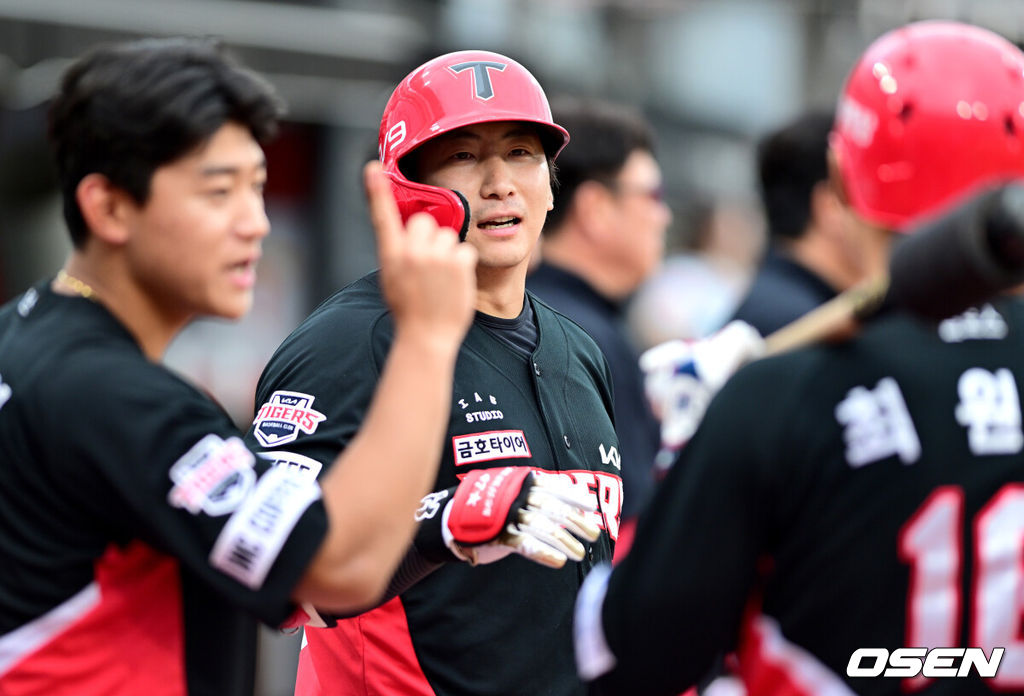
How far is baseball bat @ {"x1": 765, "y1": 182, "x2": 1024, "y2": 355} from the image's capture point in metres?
2.16

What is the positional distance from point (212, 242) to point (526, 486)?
0.89 m

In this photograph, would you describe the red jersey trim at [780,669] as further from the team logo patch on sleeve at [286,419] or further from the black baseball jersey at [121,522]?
the team logo patch on sleeve at [286,419]

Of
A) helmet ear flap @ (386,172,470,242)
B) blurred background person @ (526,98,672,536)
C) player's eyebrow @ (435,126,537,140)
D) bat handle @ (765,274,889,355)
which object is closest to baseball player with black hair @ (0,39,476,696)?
bat handle @ (765,274,889,355)

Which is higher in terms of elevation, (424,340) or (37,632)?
(424,340)

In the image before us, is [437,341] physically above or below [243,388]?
above

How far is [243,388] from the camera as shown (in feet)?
36.3

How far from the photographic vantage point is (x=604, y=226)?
6547 mm

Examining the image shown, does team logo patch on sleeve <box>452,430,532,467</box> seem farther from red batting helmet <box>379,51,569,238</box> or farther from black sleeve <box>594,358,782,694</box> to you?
black sleeve <box>594,358,782,694</box>

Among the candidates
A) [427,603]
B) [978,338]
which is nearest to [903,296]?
[978,338]

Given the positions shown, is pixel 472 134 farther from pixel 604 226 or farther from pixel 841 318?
pixel 604 226

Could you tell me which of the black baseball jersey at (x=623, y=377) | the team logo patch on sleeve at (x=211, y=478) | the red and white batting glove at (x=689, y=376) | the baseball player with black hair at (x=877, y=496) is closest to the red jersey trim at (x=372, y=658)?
the baseball player with black hair at (x=877, y=496)

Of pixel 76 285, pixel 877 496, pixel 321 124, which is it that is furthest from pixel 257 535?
pixel 321 124

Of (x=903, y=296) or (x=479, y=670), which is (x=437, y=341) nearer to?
(x=903, y=296)

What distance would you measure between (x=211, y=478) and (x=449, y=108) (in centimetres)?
159
